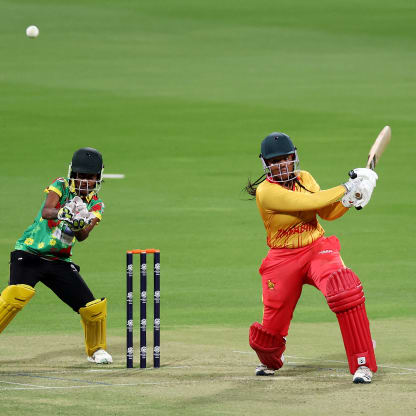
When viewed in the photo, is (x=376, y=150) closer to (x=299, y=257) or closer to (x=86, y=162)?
(x=299, y=257)

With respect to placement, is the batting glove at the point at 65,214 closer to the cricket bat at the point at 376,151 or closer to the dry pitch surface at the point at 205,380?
the dry pitch surface at the point at 205,380

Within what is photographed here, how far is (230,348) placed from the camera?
388 inches

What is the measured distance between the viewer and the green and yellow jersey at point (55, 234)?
9031 millimetres

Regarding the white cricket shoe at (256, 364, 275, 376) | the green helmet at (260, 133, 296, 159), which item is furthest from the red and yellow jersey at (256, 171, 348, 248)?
the white cricket shoe at (256, 364, 275, 376)

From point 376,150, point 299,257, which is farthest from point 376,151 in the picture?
point 299,257

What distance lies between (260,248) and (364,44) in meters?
19.9

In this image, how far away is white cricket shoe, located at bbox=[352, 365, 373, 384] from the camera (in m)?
8.10

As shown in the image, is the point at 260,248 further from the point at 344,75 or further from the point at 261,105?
the point at 344,75

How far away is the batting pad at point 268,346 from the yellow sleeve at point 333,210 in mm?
885

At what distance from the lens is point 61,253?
9141mm

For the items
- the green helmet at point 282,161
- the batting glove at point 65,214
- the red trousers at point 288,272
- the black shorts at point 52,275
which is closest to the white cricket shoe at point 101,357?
the black shorts at point 52,275

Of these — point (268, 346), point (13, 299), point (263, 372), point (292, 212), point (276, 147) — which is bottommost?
point (263, 372)

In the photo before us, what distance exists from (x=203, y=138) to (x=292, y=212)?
49.5 feet

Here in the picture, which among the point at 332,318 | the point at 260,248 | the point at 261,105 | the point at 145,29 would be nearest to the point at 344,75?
the point at 261,105
